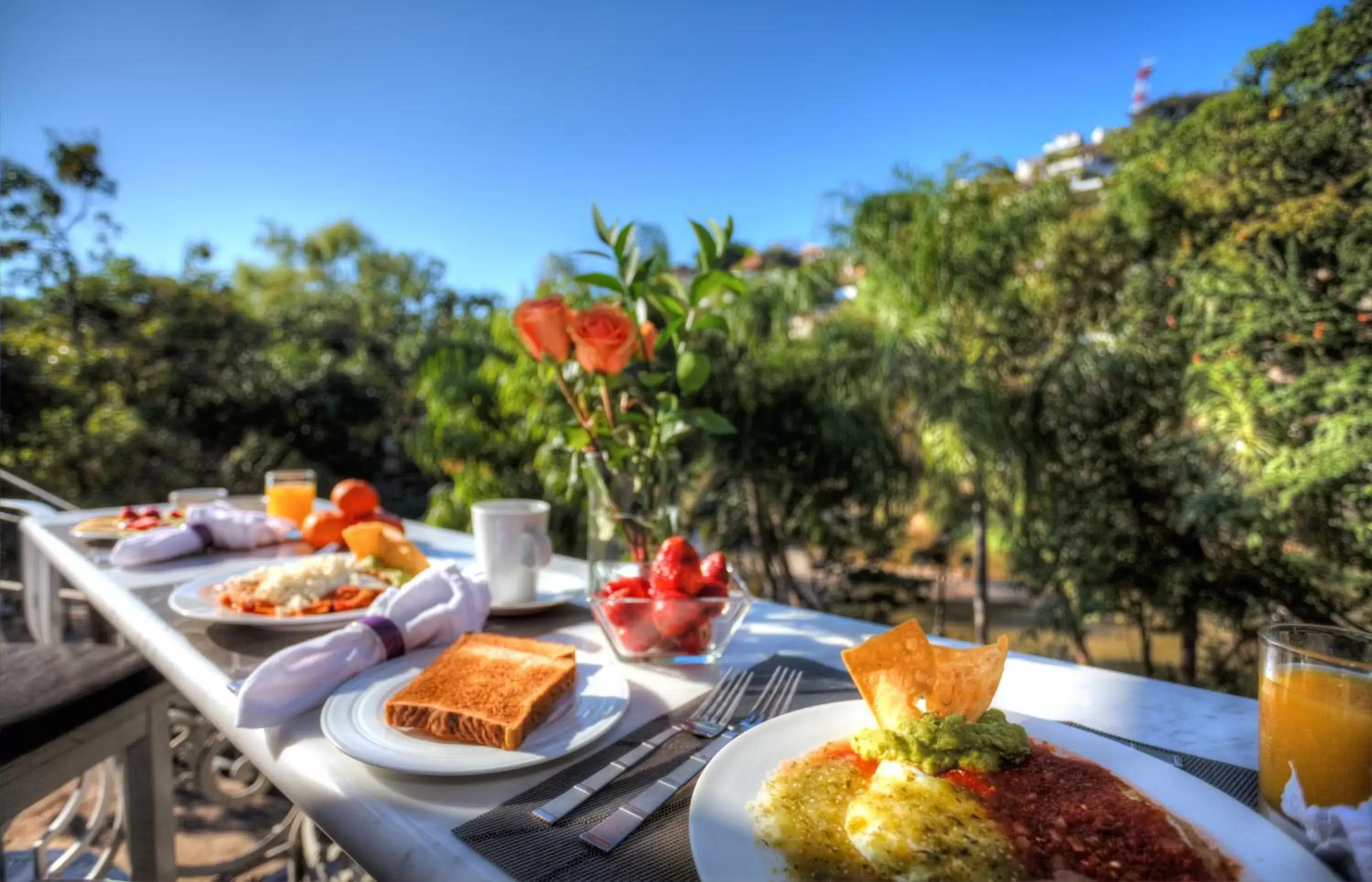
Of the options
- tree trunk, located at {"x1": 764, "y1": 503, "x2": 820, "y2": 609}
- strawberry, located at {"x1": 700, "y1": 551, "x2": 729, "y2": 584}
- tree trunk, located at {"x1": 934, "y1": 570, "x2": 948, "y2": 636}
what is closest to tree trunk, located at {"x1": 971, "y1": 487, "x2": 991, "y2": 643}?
tree trunk, located at {"x1": 934, "y1": 570, "x2": 948, "y2": 636}

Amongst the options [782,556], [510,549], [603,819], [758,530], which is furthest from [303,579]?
[782,556]

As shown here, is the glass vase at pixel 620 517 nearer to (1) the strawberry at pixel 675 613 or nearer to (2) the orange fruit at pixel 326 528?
(1) the strawberry at pixel 675 613

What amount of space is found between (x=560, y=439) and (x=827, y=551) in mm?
2476

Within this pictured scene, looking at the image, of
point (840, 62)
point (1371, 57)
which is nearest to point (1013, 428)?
point (1371, 57)

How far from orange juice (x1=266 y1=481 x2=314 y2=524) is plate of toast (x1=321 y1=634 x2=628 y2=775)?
1.14m

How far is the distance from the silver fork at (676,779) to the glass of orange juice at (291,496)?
1395 mm

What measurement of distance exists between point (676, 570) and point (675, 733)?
196 mm

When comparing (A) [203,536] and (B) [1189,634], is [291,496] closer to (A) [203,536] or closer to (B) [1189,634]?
(A) [203,536]

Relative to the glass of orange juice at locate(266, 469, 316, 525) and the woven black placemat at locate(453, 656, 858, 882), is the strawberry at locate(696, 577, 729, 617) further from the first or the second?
the glass of orange juice at locate(266, 469, 316, 525)

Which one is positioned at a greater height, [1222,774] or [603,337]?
[603,337]

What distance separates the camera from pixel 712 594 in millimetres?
797

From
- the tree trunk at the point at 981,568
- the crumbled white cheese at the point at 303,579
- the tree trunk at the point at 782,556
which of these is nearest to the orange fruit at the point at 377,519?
the crumbled white cheese at the point at 303,579

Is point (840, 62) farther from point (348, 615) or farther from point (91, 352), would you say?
point (91, 352)

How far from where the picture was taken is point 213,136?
4.17m
